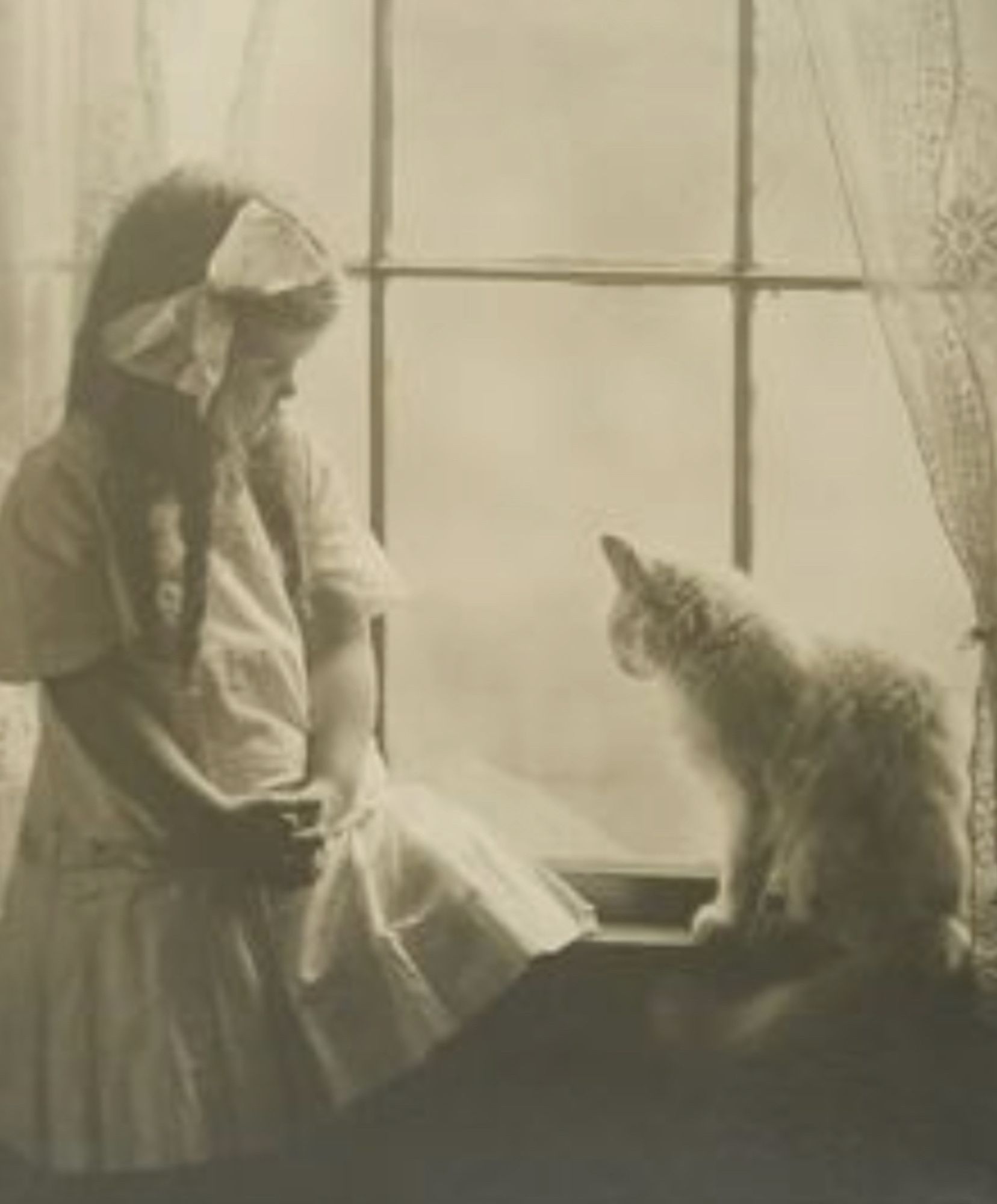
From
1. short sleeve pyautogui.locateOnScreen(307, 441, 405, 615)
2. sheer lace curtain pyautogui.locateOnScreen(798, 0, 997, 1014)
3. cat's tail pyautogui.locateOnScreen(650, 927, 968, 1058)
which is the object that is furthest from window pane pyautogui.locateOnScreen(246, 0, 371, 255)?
cat's tail pyautogui.locateOnScreen(650, 927, 968, 1058)

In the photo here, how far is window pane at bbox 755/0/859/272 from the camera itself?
2104 millimetres

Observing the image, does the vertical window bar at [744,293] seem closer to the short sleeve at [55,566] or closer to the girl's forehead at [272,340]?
the girl's forehead at [272,340]

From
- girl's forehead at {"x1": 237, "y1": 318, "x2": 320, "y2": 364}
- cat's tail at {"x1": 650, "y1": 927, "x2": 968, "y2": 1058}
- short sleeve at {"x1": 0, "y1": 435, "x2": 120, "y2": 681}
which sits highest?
girl's forehead at {"x1": 237, "y1": 318, "x2": 320, "y2": 364}

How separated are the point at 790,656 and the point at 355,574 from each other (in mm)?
474

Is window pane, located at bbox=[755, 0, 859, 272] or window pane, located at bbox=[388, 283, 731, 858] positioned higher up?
window pane, located at bbox=[755, 0, 859, 272]

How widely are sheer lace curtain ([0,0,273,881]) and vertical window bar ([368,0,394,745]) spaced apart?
0.14 metres

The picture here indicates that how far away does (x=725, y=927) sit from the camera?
212 centimetres

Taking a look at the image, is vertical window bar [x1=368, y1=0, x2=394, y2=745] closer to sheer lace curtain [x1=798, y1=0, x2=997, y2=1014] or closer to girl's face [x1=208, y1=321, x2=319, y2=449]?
girl's face [x1=208, y1=321, x2=319, y2=449]

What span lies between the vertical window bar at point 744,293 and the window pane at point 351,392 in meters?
0.39

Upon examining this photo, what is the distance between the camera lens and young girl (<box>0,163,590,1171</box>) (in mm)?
2104

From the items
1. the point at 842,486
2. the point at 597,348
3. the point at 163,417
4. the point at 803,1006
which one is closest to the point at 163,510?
the point at 163,417

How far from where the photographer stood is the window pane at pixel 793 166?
6.90 ft

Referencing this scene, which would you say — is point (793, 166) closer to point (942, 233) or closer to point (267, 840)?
point (942, 233)

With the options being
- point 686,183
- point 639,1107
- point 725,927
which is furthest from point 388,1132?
point 686,183
